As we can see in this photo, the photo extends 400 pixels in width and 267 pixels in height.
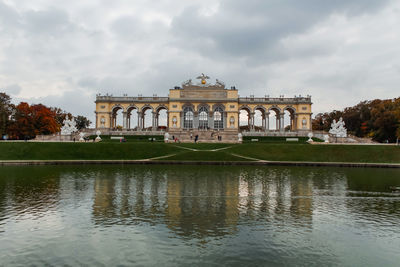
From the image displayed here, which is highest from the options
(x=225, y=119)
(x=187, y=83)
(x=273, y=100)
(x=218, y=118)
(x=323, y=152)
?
(x=187, y=83)

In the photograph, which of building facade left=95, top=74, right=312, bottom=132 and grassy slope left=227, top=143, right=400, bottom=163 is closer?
grassy slope left=227, top=143, right=400, bottom=163

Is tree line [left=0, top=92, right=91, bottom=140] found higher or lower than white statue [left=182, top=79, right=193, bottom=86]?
lower

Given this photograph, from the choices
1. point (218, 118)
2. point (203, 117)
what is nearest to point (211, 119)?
point (218, 118)

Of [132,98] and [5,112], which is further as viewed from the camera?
[132,98]

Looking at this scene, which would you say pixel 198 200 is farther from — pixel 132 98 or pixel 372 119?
pixel 132 98

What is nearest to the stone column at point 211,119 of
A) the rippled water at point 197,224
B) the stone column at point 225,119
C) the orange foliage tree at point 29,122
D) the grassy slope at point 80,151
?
the stone column at point 225,119

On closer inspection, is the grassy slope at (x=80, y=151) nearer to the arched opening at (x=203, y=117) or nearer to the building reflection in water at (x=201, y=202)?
the building reflection in water at (x=201, y=202)

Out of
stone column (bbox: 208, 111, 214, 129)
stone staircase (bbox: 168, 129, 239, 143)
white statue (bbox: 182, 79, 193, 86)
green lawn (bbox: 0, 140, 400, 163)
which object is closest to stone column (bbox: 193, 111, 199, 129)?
stone column (bbox: 208, 111, 214, 129)

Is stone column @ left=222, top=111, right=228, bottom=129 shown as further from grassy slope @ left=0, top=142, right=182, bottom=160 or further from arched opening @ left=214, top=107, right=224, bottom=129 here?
grassy slope @ left=0, top=142, right=182, bottom=160

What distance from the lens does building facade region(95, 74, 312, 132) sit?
78500mm

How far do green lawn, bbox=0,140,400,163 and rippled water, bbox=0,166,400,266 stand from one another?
20344 mm

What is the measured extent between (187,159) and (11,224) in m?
28.6

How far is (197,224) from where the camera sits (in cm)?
1252

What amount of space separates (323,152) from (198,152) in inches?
699
